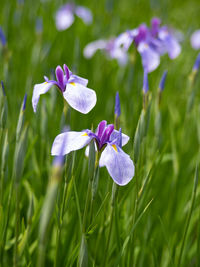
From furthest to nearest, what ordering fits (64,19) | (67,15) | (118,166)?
(67,15)
(64,19)
(118,166)

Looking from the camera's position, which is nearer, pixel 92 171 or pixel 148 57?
pixel 92 171

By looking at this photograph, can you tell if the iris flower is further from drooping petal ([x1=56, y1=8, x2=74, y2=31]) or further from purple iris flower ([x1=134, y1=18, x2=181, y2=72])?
drooping petal ([x1=56, y1=8, x2=74, y2=31])

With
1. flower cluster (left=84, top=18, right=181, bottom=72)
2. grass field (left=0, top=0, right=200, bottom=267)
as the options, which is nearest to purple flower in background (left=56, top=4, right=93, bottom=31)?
grass field (left=0, top=0, right=200, bottom=267)

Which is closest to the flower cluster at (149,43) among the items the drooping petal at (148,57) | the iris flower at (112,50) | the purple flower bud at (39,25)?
the drooping petal at (148,57)

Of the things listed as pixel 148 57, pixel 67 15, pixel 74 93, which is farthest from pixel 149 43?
pixel 67 15

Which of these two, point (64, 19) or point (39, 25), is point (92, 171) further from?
point (64, 19)

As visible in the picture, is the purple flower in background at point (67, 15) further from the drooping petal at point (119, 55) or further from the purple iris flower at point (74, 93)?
the purple iris flower at point (74, 93)
